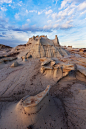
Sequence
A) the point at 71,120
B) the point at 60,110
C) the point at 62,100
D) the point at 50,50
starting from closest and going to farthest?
the point at 71,120, the point at 60,110, the point at 62,100, the point at 50,50

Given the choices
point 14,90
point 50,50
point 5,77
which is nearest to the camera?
point 14,90

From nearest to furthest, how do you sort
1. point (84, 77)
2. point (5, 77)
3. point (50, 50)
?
1. point (5, 77)
2. point (84, 77)
3. point (50, 50)

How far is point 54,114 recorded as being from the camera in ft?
9.20

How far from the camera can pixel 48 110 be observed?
2852 mm

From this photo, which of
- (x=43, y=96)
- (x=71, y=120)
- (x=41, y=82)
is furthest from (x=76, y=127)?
(x=41, y=82)

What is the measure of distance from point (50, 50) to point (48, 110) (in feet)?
27.2

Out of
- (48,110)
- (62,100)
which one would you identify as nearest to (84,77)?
(62,100)

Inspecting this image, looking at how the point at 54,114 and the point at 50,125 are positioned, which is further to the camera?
the point at 54,114

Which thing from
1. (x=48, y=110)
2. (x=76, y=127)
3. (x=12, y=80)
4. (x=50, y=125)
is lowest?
(x=76, y=127)

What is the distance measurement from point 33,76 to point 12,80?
1670 millimetres

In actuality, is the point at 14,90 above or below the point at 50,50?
below

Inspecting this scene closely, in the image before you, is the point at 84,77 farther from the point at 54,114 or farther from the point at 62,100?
the point at 54,114

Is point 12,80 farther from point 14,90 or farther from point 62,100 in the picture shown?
point 62,100

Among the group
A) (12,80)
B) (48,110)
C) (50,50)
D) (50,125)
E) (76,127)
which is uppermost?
(50,50)
